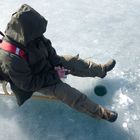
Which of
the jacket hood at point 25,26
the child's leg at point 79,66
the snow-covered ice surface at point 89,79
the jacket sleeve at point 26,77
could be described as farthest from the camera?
the child's leg at point 79,66

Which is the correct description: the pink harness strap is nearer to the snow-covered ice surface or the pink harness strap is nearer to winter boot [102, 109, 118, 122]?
the snow-covered ice surface

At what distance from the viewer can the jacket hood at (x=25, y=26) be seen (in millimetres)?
3023

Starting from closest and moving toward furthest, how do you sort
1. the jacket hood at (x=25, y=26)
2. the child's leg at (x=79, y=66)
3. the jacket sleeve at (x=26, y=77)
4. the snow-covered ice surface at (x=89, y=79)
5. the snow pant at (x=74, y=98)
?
1. the jacket hood at (x=25, y=26)
2. the jacket sleeve at (x=26, y=77)
3. the snow pant at (x=74, y=98)
4. the snow-covered ice surface at (x=89, y=79)
5. the child's leg at (x=79, y=66)

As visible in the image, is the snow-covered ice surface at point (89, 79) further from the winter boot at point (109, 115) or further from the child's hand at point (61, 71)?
the child's hand at point (61, 71)

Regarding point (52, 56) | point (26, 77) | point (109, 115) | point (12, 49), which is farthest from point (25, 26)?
point (109, 115)

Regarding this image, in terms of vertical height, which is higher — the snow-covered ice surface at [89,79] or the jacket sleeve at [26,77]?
the jacket sleeve at [26,77]

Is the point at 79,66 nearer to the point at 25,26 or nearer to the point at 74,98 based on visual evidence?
the point at 74,98

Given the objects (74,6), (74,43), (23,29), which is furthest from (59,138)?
(74,6)

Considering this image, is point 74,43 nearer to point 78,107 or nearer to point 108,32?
point 108,32

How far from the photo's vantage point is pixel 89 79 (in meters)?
4.00

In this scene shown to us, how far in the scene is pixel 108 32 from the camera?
15.3ft

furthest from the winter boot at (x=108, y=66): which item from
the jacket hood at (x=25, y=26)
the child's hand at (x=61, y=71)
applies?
the jacket hood at (x=25, y=26)

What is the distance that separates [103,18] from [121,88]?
1364mm

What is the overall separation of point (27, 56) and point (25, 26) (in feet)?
1.10
